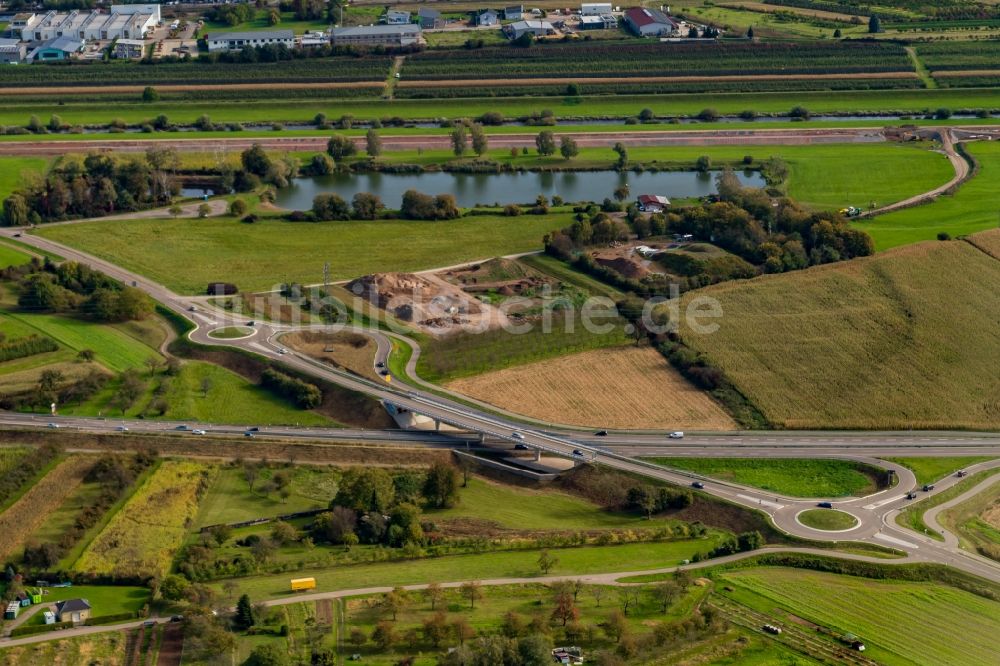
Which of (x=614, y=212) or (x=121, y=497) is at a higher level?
(x=614, y=212)

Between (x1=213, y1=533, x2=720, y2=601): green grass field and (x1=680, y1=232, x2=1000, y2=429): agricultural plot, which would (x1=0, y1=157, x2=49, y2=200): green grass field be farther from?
(x1=213, y1=533, x2=720, y2=601): green grass field

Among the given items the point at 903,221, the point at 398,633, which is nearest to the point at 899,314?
the point at 903,221

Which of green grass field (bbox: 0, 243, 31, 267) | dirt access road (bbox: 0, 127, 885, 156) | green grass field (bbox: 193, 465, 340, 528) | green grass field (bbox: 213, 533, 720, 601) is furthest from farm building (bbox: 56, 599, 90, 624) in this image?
dirt access road (bbox: 0, 127, 885, 156)

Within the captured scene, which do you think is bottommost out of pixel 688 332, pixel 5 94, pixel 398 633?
pixel 398 633

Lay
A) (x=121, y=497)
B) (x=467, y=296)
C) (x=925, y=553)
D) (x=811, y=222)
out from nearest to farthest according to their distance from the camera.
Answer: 1. (x=925, y=553)
2. (x=121, y=497)
3. (x=467, y=296)
4. (x=811, y=222)

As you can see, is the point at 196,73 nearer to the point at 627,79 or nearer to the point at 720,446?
the point at 627,79

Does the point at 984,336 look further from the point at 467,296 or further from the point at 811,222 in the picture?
the point at 467,296
